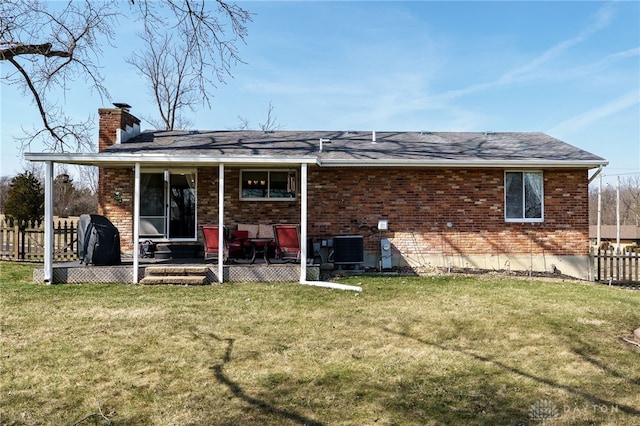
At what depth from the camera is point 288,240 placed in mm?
10211

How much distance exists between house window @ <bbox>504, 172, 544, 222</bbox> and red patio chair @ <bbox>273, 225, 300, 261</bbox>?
6010 mm

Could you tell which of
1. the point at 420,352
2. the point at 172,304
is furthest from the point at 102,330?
the point at 420,352

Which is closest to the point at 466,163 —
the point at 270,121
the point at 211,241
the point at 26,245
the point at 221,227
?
the point at 221,227

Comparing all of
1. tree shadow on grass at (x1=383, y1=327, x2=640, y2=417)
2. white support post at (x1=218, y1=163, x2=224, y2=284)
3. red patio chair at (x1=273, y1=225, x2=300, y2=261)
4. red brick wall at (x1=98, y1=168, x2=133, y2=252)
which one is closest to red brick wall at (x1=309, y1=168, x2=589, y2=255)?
red patio chair at (x1=273, y1=225, x2=300, y2=261)

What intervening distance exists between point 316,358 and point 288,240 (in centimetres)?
508

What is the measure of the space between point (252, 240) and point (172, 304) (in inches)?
128

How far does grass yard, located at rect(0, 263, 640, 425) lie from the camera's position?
13.0 ft

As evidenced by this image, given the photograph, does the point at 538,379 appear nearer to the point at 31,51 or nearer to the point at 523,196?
the point at 523,196

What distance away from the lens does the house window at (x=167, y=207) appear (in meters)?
12.5

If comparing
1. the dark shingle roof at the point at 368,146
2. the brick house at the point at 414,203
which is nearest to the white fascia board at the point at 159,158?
the dark shingle roof at the point at 368,146

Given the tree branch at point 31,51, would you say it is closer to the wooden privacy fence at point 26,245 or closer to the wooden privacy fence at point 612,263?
the wooden privacy fence at point 26,245

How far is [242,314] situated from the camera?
23.7ft

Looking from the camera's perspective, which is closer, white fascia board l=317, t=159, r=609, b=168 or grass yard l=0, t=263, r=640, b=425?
grass yard l=0, t=263, r=640, b=425

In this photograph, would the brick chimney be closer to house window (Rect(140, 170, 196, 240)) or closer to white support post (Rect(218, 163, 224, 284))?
house window (Rect(140, 170, 196, 240))
